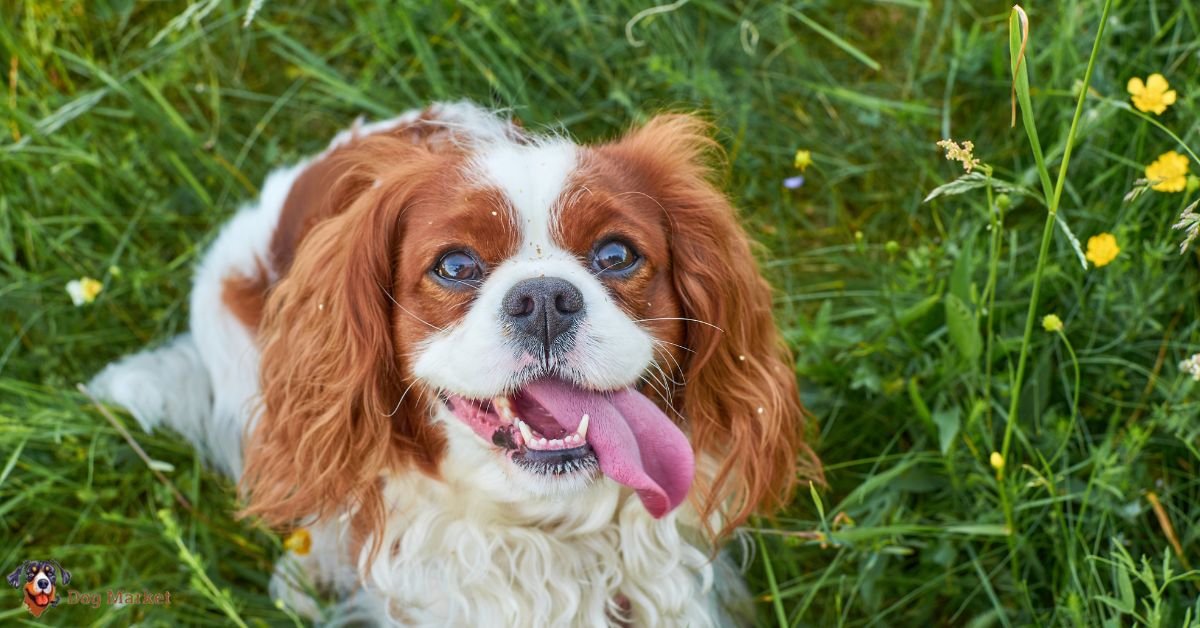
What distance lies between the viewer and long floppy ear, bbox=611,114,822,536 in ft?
8.52

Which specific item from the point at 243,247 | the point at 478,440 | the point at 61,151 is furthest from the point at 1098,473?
the point at 61,151

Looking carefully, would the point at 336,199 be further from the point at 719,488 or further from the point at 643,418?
the point at 719,488

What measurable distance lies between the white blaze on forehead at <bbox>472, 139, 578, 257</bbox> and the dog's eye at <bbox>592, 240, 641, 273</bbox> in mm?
107

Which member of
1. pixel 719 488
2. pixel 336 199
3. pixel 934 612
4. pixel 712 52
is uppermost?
pixel 336 199

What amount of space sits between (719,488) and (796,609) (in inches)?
Result: 26.2

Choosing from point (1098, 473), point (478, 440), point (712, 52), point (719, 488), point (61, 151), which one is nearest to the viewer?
point (478, 440)

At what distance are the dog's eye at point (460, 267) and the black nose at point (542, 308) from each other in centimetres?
15

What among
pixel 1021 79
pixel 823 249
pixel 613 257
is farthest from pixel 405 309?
pixel 823 249

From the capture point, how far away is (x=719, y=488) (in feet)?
8.89

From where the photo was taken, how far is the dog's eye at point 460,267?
240cm

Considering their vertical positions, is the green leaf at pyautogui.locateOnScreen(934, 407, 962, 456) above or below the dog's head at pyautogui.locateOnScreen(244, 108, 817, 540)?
below

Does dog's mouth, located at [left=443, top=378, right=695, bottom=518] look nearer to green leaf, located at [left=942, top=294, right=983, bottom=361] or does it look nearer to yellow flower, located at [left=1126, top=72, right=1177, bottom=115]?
green leaf, located at [left=942, top=294, right=983, bottom=361]

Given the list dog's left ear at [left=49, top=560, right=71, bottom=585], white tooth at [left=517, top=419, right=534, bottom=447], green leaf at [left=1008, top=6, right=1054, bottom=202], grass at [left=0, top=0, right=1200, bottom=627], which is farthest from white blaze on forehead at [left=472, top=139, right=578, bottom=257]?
dog's left ear at [left=49, top=560, right=71, bottom=585]

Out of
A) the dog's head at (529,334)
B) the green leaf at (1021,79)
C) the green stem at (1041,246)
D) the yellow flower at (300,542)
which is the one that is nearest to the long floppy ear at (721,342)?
the dog's head at (529,334)
